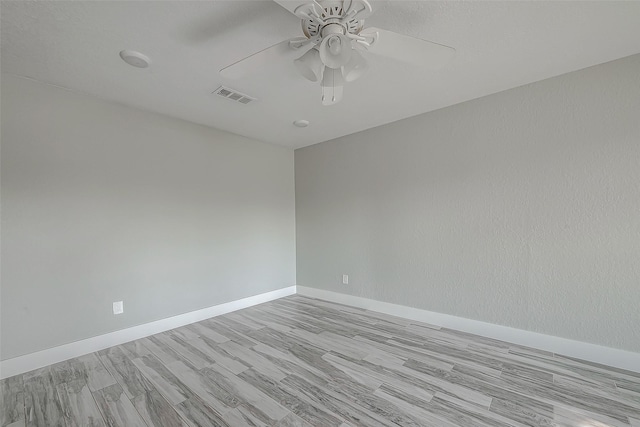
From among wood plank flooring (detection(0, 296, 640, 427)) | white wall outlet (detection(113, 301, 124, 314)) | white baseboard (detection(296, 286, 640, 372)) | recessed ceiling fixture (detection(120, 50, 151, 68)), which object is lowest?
wood plank flooring (detection(0, 296, 640, 427))

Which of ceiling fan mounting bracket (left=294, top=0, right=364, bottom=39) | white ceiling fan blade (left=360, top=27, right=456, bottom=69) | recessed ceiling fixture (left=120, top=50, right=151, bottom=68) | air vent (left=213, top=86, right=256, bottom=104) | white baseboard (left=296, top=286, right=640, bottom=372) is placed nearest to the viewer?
ceiling fan mounting bracket (left=294, top=0, right=364, bottom=39)

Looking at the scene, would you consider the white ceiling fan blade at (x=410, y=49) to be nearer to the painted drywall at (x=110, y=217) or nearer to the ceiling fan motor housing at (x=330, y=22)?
the ceiling fan motor housing at (x=330, y=22)

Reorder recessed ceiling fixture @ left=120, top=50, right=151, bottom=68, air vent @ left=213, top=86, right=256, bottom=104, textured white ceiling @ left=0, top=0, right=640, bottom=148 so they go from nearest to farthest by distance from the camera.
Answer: textured white ceiling @ left=0, top=0, right=640, bottom=148
recessed ceiling fixture @ left=120, top=50, right=151, bottom=68
air vent @ left=213, top=86, right=256, bottom=104

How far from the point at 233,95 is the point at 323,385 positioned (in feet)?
8.42

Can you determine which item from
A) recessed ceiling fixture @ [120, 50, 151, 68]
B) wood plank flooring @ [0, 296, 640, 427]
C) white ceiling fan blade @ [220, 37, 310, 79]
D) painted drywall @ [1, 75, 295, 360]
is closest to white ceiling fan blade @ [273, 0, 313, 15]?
white ceiling fan blade @ [220, 37, 310, 79]

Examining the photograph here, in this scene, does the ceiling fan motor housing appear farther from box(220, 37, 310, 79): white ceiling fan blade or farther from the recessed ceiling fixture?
the recessed ceiling fixture

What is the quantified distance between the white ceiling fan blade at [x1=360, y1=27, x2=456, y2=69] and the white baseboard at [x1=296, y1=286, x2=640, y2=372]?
8.08 feet

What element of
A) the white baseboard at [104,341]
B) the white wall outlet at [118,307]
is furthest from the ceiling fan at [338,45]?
the white baseboard at [104,341]

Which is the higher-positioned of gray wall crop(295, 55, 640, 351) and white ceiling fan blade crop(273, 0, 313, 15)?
white ceiling fan blade crop(273, 0, 313, 15)

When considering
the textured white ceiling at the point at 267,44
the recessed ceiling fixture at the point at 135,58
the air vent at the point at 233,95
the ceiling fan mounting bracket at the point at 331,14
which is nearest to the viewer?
the ceiling fan mounting bracket at the point at 331,14

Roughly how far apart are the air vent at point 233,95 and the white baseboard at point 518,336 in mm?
2727

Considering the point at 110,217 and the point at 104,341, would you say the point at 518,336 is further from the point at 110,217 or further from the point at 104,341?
the point at 110,217

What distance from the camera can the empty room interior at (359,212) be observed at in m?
1.55

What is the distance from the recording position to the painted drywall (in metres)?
2.05
